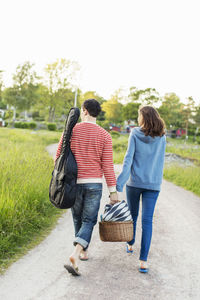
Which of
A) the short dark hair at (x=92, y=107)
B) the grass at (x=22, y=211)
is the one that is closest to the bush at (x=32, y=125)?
the grass at (x=22, y=211)

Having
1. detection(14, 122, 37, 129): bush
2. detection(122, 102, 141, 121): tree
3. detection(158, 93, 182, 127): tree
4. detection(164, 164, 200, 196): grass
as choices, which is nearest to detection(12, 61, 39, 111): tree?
detection(14, 122, 37, 129): bush

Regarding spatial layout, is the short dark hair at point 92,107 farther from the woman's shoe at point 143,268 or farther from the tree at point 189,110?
the tree at point 189,110

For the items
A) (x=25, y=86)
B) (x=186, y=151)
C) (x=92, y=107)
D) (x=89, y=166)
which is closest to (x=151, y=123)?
(x=92, y=107)

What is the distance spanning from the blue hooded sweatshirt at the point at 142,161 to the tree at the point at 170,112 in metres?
48.9

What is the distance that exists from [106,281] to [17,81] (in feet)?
143

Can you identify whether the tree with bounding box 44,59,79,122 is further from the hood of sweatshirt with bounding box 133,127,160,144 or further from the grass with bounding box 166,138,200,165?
the hood of sweatshirt with bounding box 133,127,160,144

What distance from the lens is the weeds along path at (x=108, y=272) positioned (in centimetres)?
288

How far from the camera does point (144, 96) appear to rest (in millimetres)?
54688

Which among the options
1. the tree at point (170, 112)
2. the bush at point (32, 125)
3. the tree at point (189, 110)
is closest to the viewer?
the bush at point (32, 125)

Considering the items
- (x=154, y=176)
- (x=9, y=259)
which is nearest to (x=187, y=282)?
(x=154, y=176)

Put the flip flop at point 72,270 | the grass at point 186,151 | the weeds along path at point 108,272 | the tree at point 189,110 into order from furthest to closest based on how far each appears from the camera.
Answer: the tree at point 189,110 → the grass at point 186,151 → the flip flop at point 72,270 → the weeds along path at point 108,272

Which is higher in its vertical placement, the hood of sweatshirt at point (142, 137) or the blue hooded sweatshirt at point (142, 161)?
the hood of sweatshirt at point (142, 137)

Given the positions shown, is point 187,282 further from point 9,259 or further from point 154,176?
point 9,259

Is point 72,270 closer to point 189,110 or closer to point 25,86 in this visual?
point 25,86
